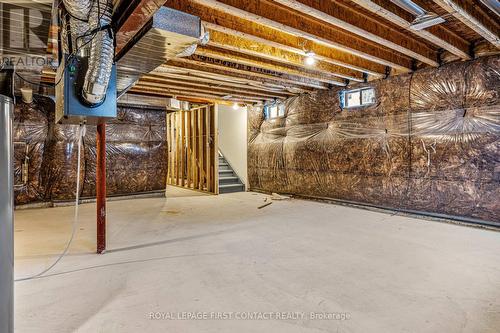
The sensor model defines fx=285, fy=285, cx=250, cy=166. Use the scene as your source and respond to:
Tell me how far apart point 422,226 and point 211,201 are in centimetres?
360

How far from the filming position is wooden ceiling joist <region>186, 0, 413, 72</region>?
248cm

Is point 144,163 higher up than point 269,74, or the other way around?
point 269,74

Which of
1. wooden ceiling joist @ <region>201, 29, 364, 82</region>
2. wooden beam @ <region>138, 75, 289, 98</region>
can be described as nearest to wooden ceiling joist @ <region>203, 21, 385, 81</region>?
wooden ceiling joist @ <region>201, 29, 364, 82</region>

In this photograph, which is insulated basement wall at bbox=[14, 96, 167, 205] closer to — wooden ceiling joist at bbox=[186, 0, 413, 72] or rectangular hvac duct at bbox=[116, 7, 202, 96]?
rectangular hvac duct at bbox=[116, 7, 202, 96]

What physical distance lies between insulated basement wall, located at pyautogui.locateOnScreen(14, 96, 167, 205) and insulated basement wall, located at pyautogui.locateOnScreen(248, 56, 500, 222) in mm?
2885

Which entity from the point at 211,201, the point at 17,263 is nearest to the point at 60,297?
the point at 17,263

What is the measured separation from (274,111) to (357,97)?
2.06 m

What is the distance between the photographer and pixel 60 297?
6.10ft

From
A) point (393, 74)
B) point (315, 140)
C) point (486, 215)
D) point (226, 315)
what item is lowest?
point (226, 315)

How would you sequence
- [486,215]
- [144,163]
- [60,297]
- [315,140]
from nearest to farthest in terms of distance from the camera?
[60,297]
[486,215]
[315,140]
[144,163]

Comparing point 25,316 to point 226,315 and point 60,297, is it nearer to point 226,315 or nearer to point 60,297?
point 60,297

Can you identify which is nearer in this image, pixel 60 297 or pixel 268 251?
pixel 60 297

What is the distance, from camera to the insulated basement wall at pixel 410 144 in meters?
3.51

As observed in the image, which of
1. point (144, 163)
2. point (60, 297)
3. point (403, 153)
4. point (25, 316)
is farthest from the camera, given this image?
point (144, 163)
